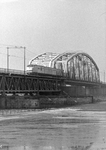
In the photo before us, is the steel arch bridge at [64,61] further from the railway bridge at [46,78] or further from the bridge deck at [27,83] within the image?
the bridge deck at [27,83]

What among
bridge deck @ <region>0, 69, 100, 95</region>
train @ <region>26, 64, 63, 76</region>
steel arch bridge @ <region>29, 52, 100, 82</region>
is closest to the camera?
bridge deck @ <region>0, 69, 100, 95</region>

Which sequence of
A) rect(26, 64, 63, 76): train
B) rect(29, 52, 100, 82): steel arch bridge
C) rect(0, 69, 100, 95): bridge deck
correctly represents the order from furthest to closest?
rect(29, 52, 100, 82): steel arch bridge < rect(26, 64, 63, 76): train < rect(0, 69, 100, 95): bridge deck

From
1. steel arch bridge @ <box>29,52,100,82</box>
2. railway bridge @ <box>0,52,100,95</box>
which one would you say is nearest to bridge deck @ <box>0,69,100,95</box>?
railway bridge @ <box>0,52,100,95</box>

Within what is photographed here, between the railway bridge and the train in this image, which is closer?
the railway bridge

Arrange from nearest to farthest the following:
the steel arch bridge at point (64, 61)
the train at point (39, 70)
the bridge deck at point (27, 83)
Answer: the bridge deck at point (27, 83) < the train at point (39, 70) < the steel arch bridge at point (64, 61)

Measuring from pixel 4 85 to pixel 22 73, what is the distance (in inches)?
635

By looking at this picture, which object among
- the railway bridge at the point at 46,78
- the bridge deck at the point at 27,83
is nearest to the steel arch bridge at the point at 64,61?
the railway bridge at the point at 46,78

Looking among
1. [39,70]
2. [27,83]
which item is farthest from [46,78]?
[27,83]

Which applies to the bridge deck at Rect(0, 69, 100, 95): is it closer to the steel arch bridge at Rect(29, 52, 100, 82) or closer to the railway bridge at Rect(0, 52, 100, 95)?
the railway bridge at Rect(0, 52, 100, 95)

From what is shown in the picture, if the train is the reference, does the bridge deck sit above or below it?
below

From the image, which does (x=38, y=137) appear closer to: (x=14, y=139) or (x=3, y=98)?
(x=14, y=139)

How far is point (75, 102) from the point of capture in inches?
4970

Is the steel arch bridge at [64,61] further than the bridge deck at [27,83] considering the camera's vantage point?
Yes

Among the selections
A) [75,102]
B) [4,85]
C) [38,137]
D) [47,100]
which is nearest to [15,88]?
[4,85]
